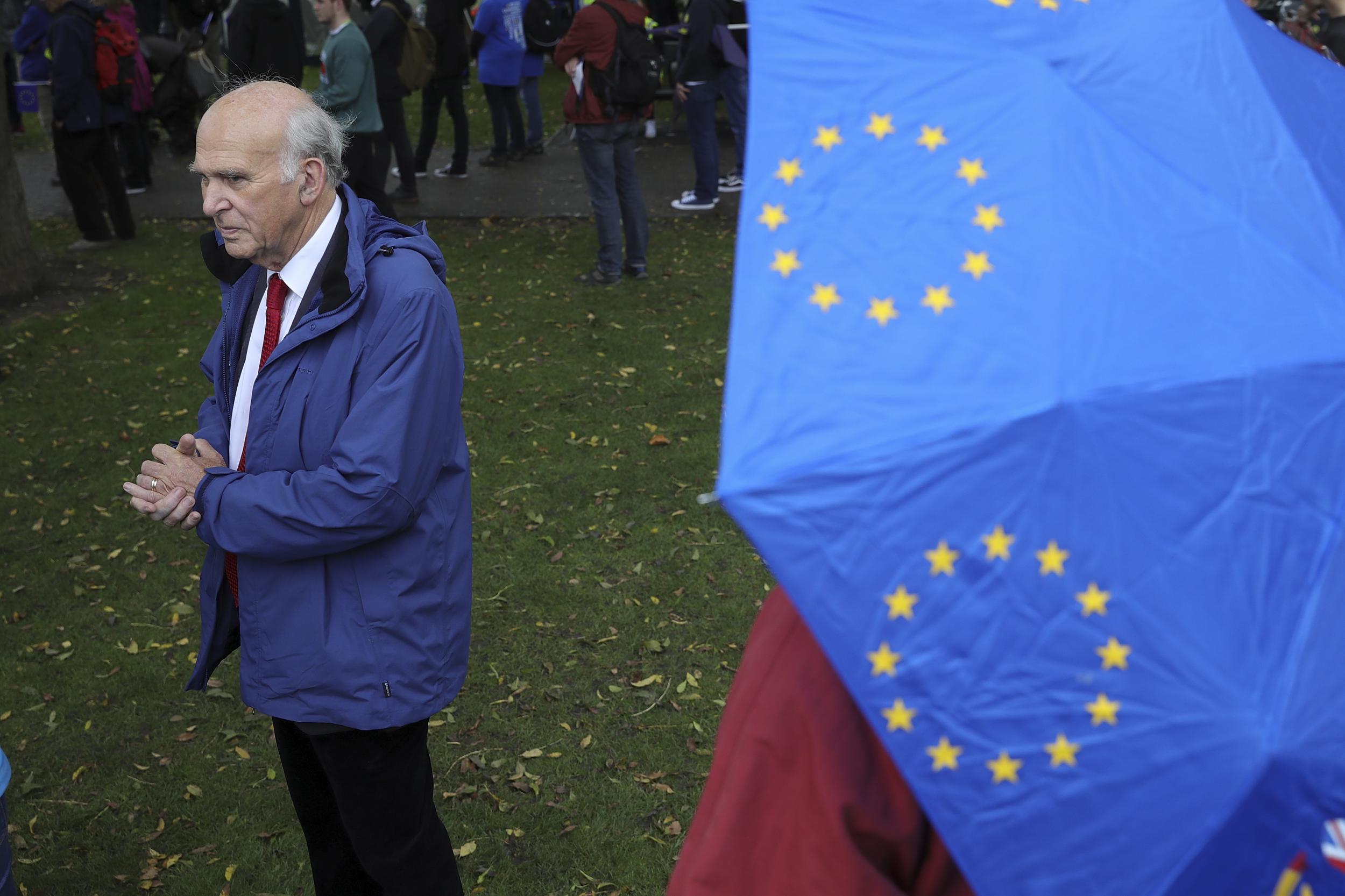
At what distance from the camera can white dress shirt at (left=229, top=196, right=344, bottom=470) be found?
3.04m

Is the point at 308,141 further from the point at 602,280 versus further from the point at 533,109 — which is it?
the point at 533,109

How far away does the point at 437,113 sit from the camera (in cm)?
1371

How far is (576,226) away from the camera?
480 inches

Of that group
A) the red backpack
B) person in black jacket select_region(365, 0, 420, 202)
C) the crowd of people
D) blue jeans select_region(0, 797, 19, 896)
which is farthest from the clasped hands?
the red backpack

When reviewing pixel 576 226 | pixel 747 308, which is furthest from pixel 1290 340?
pixel 576 226

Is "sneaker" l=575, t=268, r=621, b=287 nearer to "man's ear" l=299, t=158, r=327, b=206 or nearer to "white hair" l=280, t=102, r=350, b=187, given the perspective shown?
"white hair" l=280, t=102, r=350, b=187

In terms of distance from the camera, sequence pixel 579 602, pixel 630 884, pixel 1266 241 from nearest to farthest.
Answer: pixel 1266 241 < pixel 630 884 < pixel 579 602

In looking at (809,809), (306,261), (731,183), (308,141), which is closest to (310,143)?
(308,141)

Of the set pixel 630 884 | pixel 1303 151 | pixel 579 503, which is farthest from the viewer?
pixel 579 503

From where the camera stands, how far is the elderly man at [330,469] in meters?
2.84

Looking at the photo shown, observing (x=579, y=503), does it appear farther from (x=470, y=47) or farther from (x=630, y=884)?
(x=470, y=47)

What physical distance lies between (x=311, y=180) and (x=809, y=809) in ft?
7.01

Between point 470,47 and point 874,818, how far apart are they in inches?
542

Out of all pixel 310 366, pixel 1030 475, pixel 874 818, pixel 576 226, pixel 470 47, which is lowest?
pixel 576 226
